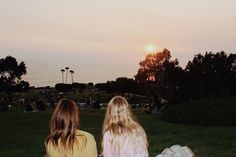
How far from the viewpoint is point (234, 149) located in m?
19.5

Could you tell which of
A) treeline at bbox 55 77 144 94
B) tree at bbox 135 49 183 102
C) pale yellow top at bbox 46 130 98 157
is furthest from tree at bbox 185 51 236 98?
→ pale yellow top at bbox 46 130 98 157

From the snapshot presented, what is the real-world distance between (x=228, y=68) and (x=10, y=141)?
58219 mm

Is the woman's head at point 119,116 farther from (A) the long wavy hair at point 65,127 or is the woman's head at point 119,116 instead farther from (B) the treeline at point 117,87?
(B) the treeline at point 117,87

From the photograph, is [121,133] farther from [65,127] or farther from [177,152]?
[65,127]

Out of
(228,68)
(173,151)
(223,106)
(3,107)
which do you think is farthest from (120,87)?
(173,151)

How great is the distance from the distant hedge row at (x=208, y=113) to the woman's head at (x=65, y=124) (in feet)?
80.7

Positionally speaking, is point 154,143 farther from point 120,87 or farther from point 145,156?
point 120,87

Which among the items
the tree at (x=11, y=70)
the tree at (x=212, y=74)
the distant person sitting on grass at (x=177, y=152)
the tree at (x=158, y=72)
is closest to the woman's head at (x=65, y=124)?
the distant person sitting on grass at (x=177, y=152)

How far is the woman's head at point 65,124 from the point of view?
752 cm

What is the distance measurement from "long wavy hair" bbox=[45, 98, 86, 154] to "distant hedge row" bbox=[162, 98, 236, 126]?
24597mm

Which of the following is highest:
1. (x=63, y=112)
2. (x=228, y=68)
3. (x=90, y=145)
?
→ (x=228, y=68)

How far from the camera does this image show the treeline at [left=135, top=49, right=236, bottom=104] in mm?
68875

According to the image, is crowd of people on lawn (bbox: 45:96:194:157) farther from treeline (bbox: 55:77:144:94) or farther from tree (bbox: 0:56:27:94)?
tree (bbox: 0:56:27:94)

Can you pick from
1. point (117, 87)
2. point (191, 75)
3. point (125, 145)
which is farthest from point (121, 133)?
point (117, 87)
